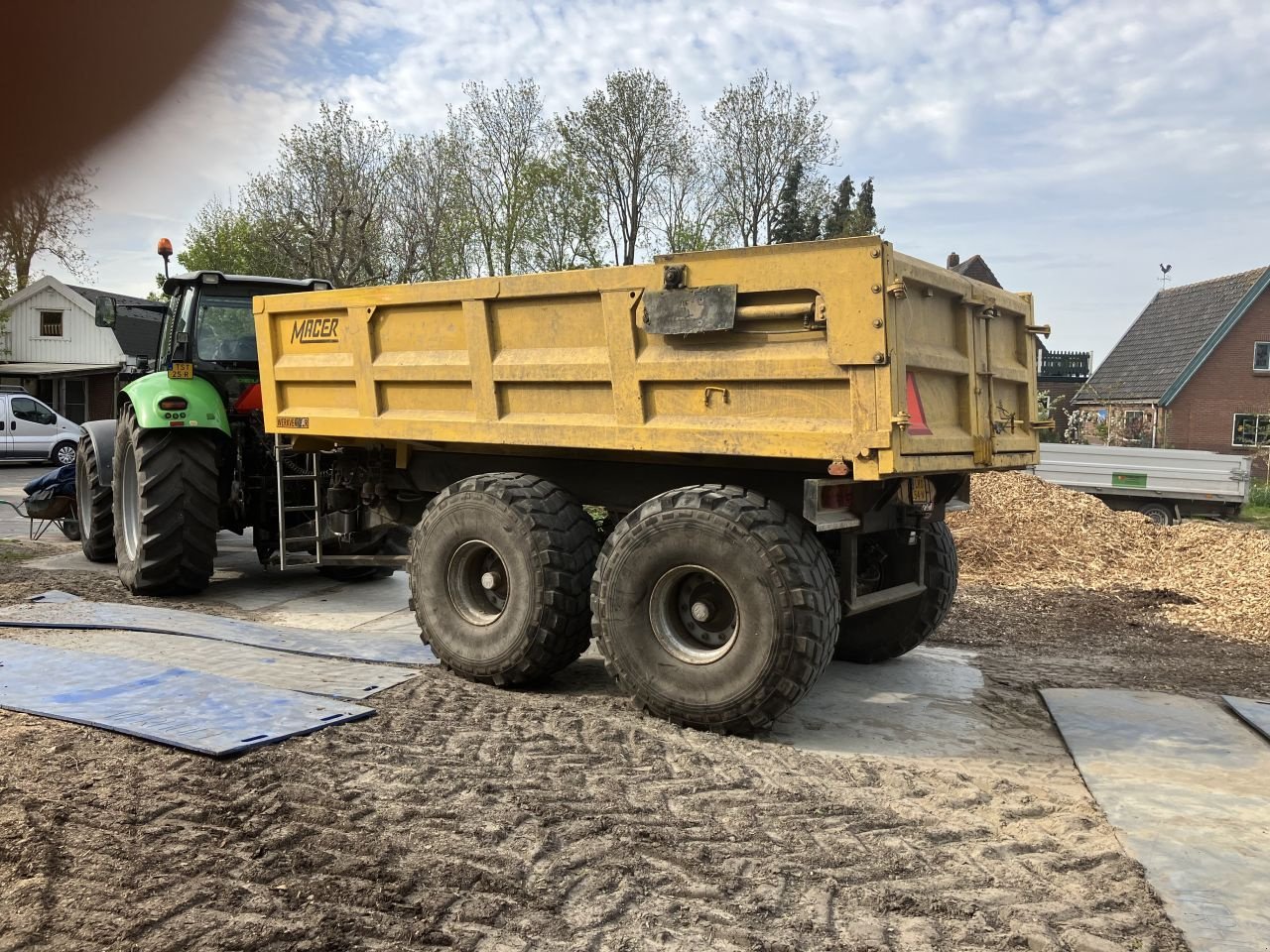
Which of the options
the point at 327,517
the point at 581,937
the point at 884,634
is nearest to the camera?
the point at 581,937

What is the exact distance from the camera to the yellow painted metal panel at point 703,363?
4434 mm

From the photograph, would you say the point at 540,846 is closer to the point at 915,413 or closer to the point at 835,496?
the point at 835,496

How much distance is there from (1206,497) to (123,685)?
1610 centimetres

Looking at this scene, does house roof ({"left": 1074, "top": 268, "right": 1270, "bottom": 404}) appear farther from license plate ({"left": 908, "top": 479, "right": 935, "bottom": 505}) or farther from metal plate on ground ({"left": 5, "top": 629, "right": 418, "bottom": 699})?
metal plate on ground ({"left": 5, "top": 629, "right": 418, "bottom": 699})

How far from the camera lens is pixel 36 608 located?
22.4 feet

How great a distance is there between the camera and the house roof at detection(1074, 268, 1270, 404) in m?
29.1

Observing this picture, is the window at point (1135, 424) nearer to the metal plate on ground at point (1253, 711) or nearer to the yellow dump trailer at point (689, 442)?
the metal plate on ground at point (1253, 711)

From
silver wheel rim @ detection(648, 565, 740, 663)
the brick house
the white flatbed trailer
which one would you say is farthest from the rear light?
the brick house

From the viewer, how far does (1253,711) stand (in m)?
5.45

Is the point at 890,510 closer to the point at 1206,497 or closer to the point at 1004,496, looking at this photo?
the point at 1004,496

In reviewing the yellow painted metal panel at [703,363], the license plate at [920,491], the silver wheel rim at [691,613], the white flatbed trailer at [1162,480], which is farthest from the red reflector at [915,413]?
the white flatbed trailer at [1162,480]

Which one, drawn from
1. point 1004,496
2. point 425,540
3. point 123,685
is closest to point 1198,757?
point 425,540

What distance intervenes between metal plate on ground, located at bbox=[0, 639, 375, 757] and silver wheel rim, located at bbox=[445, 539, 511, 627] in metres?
0.98

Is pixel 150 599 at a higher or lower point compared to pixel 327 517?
lower
